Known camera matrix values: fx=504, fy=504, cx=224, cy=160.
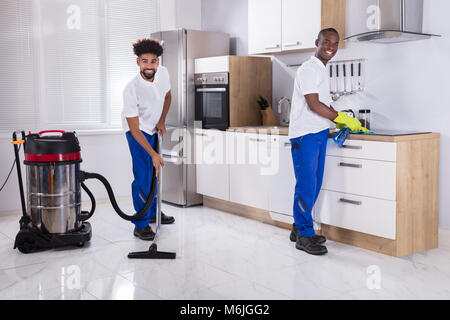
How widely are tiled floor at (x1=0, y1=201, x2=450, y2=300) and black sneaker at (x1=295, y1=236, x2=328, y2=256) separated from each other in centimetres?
4

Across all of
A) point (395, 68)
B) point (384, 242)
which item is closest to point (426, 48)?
point (395, 68)

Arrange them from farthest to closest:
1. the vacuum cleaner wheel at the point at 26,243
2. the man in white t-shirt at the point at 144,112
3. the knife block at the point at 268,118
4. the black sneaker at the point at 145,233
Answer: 1. the knife block at the point at 268,118
2. the black sneaker at the point at 145,233
3. the man in white t-shirt at the point at 144,112
4. the vacuum cleaner wheel at the point at 26,243

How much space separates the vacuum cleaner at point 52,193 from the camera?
3354mm

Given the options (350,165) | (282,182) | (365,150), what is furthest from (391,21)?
(282,182)

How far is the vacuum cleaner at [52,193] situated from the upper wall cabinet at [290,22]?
1.67 m

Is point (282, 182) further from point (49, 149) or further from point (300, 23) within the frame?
point (49, 149)

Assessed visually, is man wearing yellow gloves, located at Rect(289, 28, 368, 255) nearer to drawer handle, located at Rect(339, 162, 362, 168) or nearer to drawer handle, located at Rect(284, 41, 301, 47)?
drawer handle, located at Rect(339, 162, 362, 168)

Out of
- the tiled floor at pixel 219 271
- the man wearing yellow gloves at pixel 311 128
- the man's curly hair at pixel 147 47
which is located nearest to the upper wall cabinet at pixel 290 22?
the man wearing yellow gloves at pixel 311 128

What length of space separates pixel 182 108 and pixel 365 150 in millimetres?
2119

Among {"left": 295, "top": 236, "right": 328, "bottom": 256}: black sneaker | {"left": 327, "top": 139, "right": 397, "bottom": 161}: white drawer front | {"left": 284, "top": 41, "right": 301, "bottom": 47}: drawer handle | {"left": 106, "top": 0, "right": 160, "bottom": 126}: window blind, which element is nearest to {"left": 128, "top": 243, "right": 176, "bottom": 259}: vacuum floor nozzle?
{"left": 295, "top": 236, "right": 328, "bottom": 256}: black sneaker

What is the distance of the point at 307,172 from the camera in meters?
3.36

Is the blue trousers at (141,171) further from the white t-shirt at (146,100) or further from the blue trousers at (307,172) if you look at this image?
the blue trousers at (307,172)

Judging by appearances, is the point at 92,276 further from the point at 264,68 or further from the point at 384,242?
the point at 264,68

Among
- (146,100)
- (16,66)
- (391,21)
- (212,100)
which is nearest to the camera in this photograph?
(391,21)
